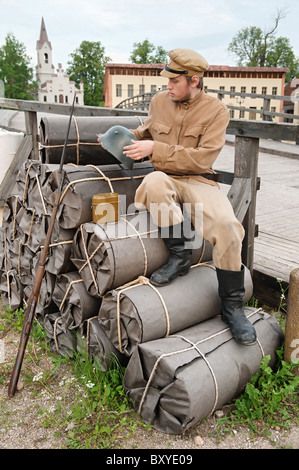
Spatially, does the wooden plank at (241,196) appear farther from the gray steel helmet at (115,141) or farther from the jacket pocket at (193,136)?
the gray steel helmet at (115,141)

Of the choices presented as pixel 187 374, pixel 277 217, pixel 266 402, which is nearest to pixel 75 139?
pixel 187 374

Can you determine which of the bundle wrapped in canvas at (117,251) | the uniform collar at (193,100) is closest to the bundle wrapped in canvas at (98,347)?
the bundle wrapped in canvas at (117,251)

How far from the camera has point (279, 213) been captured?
24.2ft

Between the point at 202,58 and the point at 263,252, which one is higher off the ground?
the point at 202,58

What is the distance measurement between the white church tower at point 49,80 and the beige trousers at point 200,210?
54.5 m

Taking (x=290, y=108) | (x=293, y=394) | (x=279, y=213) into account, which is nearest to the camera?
(x=293, y=394)

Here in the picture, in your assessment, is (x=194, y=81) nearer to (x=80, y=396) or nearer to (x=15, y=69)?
(x=80, y=396)

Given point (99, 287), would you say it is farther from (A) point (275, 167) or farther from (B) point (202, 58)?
(A) point (275, 167)

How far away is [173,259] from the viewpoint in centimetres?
364

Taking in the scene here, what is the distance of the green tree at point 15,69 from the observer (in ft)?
210

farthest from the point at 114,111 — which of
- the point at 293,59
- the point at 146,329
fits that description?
the point at 293,59

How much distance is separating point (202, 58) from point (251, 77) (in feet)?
169

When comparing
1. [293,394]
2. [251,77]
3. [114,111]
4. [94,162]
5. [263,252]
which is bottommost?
[293,394]

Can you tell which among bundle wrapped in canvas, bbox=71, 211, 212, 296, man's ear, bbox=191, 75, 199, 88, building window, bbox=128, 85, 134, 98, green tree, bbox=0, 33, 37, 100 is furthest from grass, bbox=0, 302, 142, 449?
green tree, bbox=0, 33, 37, 100
